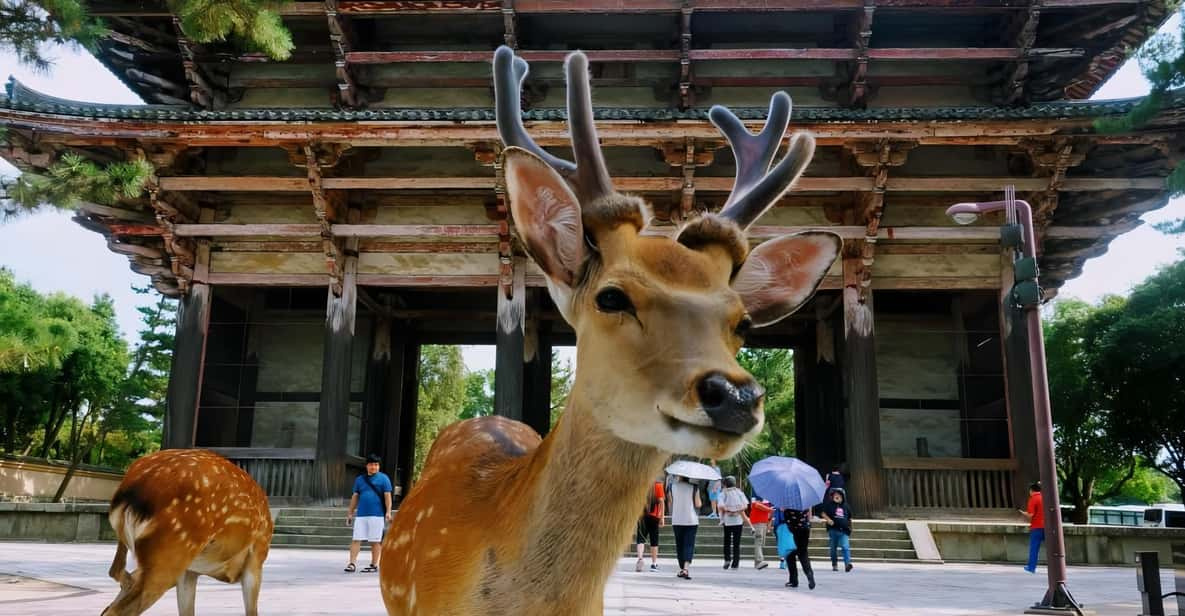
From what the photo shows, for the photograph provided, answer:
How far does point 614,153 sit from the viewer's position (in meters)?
15.9

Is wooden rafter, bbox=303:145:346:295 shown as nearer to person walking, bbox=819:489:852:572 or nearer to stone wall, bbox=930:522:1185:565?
person walking, bbox=819:489:852:572

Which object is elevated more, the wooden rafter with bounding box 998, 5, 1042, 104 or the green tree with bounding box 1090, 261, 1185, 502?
the wooden rafter with bounding box 998, 5, 1042, 104

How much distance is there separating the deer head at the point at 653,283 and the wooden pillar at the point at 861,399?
13.1m

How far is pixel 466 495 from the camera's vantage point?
232 centimetres

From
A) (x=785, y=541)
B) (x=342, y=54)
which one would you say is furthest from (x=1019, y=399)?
(x=342, y=54)

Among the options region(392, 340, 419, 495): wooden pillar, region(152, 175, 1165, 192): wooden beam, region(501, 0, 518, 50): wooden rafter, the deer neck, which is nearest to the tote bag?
region(152, 175, 1165, 192): wooden beam

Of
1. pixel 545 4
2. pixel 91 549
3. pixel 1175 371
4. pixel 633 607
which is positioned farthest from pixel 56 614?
pixel 1175 371

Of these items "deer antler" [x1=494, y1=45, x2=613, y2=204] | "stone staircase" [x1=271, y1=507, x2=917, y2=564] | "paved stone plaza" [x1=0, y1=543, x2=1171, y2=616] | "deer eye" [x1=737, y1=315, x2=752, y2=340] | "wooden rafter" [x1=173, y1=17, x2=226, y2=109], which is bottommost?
"paved stone plaza" [x1=0, y1=543, x2=1171, y2=616]

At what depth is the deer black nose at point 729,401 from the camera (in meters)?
1.55

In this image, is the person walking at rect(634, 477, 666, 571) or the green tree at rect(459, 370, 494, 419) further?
the green tree at rect(459, 370, 494, 419)

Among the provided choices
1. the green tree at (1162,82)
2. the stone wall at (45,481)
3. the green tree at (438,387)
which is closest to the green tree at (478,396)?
the green tree at (438,387)

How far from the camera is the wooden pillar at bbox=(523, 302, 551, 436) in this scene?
17562 mm

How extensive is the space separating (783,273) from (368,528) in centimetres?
860

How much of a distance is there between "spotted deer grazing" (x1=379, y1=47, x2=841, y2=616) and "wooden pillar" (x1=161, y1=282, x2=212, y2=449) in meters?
14.3
